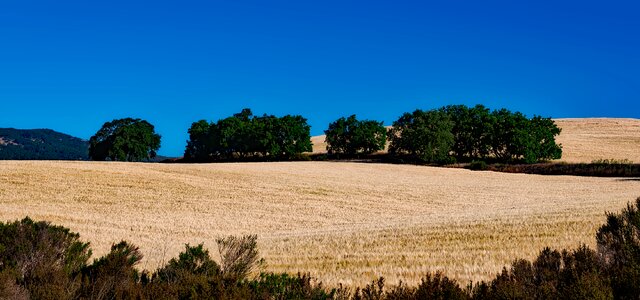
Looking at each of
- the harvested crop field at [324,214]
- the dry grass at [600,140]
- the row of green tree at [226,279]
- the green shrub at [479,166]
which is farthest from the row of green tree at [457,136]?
the row of green tree at [226,279]

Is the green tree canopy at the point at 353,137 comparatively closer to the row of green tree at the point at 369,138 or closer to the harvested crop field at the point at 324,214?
the row of green tree at the point at 369,138

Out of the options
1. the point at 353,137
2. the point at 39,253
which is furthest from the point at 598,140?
the point at 39,253

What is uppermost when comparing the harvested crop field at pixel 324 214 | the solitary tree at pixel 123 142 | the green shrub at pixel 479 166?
the solitary tree at pixel 123 142

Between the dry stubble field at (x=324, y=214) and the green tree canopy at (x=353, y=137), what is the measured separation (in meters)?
39.3

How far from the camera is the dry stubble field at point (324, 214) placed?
13172mm

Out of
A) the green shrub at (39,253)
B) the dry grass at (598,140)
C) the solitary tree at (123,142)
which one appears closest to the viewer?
the green shrub at (39,253)

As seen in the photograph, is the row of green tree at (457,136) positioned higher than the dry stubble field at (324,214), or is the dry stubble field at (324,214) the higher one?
the row of green tree at (457,136)

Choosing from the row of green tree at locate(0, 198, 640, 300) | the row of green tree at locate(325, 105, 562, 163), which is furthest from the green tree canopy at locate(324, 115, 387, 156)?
the row of green tree at locate(0, 198, 640, 300)

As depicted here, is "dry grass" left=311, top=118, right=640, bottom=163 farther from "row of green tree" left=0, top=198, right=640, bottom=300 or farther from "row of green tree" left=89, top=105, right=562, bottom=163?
"row of green tree" left=0, top=198, right=640, bottom=300

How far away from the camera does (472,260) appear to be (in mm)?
12109

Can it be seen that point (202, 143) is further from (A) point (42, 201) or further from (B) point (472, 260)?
(B) point (472, 260)

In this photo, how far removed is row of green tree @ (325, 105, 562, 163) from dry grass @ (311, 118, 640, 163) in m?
4.12

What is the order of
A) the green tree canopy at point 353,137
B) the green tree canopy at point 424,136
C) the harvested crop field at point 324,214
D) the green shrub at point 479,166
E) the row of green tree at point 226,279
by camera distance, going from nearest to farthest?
the row of green tree at point 226,279 < the harvested crop field at point 324,214 < the green shrub at point 479,166 < the green tree canopy at point 424,136 < the green tree canopy at point 353,137

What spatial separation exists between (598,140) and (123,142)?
80.0 meters
